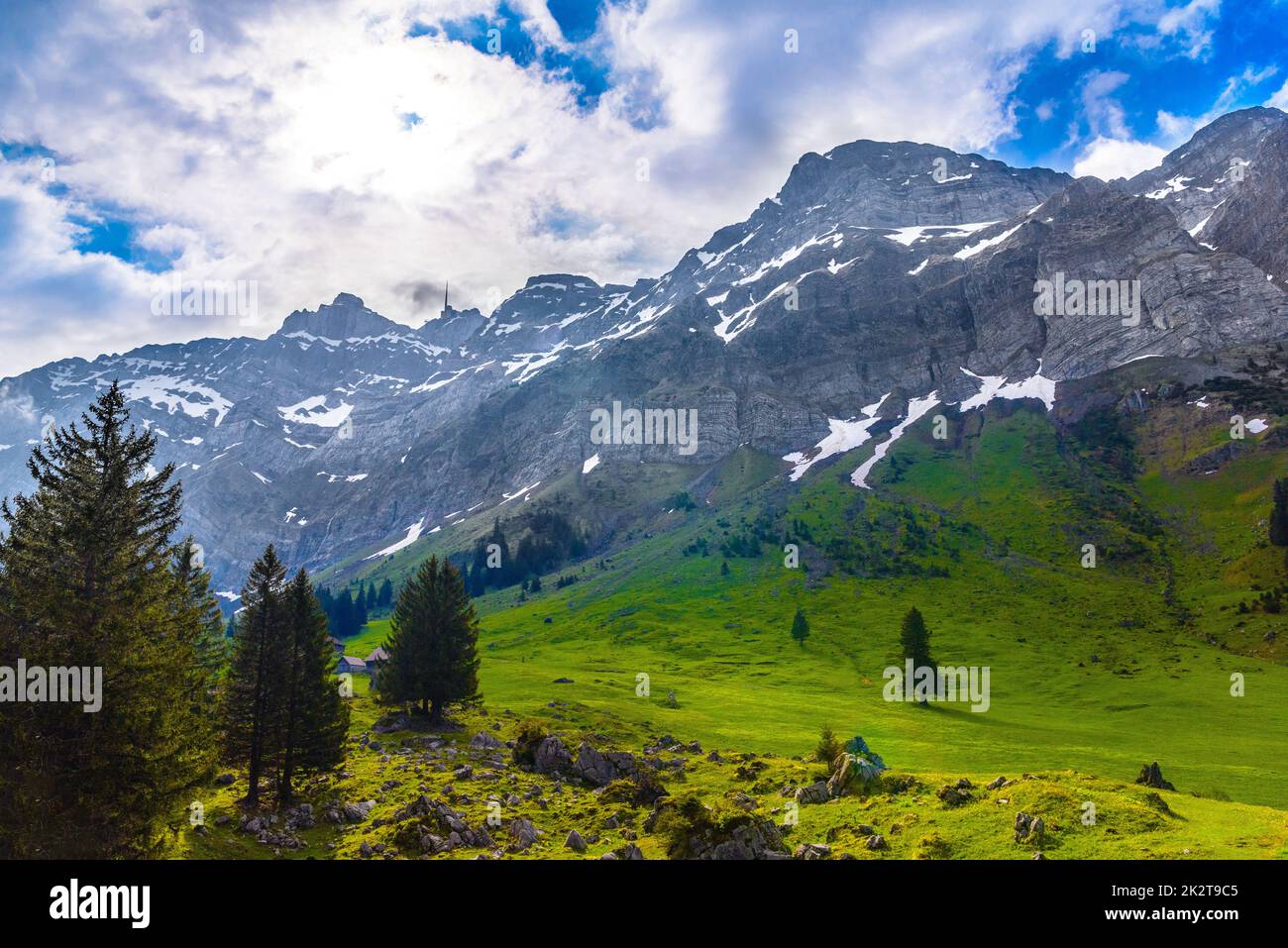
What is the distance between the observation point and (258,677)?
3878 centimetres

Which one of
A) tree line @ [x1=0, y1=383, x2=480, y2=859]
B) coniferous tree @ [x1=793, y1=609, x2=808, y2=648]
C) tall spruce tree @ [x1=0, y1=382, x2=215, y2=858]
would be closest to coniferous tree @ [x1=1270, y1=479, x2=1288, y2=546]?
coniferous tree @ [x1=793, y1=609, x2=808, y2=648]

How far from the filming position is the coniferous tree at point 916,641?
95.8 meters

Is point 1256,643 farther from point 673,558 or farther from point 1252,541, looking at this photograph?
point 673,558

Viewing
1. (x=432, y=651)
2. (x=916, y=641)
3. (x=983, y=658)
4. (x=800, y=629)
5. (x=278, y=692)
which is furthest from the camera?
(x=800, y=629)

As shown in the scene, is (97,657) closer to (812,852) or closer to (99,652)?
(99,652)

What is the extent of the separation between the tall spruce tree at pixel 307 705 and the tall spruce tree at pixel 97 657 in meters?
12.3

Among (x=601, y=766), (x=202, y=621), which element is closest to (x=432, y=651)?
(x=601, y=766)

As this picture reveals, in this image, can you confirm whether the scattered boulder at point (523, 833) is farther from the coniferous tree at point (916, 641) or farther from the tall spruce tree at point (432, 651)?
the coniferous tree at point (916, 641)

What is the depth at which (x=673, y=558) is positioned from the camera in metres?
198

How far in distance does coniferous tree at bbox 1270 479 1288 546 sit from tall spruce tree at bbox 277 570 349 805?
163 m

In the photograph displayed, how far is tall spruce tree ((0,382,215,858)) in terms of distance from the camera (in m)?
21.3

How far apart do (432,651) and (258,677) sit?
70.4 feet

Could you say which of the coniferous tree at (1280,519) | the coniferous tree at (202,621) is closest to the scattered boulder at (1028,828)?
the coniferous tree at (202,621)

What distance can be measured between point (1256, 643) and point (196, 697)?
135 meters
